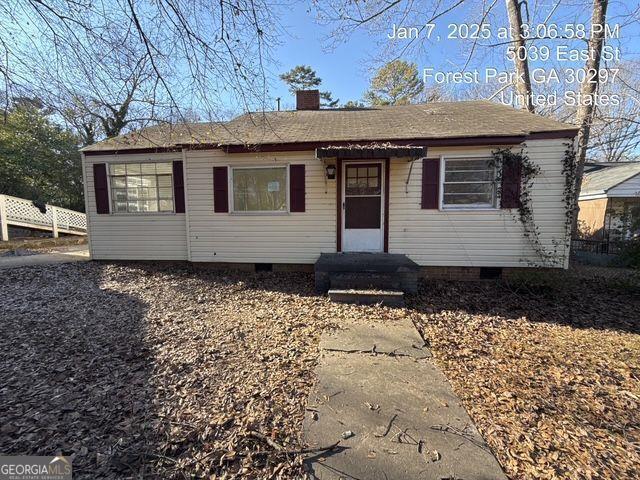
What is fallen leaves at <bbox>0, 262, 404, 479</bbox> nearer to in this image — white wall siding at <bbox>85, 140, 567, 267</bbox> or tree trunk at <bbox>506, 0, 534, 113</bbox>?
white wall siding at <bbox>85, 140, 567, 267</bbox>

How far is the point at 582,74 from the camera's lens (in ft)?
26.7

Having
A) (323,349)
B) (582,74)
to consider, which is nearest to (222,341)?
(323,349)

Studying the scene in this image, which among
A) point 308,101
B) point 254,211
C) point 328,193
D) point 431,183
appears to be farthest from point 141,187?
point 431,183

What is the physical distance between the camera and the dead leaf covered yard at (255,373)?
1819 mm

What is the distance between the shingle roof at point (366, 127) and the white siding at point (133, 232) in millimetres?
560

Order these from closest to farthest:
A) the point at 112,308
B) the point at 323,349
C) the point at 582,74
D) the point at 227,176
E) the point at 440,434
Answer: the point at 440,434, the point at 323,349, the point at 112,308, the point at 227,176, the point at 582,74

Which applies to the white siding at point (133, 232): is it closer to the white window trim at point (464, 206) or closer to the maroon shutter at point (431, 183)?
the maroon shutter at point (431, 183)

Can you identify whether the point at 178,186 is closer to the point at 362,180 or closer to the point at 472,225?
the point at 362,180

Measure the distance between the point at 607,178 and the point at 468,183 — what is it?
1187cm

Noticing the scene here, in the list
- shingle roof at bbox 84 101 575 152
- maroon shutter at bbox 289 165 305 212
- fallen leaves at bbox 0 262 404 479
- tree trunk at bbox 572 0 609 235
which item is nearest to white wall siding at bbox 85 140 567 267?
maroon shutter at bbox 289 165 305 212

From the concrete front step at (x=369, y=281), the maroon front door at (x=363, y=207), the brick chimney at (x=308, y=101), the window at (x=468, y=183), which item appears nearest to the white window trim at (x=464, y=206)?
the window at (x=468, y=183)

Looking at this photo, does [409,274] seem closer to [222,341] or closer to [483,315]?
[483,315]

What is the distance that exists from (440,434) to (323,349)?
4.90 ft

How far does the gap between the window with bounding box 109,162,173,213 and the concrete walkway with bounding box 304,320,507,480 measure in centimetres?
610
